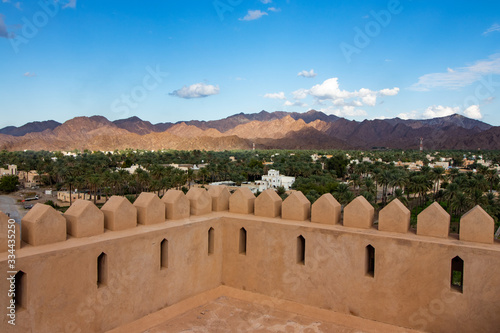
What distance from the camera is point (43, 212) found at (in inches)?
168

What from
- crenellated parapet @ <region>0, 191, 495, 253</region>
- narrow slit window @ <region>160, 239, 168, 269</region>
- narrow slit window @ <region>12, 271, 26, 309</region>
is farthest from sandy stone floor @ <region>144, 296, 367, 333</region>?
narrow slit window @ <region>12, 271, 26, 309</region>

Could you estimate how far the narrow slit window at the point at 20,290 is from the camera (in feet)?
12.6

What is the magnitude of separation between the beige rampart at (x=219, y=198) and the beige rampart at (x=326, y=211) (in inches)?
69.0

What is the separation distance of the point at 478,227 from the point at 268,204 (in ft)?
9.63

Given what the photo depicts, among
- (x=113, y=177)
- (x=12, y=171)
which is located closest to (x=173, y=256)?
(x=113, y=177)

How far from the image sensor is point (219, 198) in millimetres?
6637

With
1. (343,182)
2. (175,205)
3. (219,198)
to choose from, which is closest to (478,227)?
(219,198)

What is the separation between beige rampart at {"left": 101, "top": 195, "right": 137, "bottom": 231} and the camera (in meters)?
4.95

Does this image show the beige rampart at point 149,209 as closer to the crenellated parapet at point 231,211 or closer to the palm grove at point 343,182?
the crenellated parapet at point 231,211

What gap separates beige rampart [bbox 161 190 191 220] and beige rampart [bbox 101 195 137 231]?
0.67 meters

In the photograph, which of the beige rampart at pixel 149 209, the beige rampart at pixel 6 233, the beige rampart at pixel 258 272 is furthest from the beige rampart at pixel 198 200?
the beige rampart at pixel 6 233

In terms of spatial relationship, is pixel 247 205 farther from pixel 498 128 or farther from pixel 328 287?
pixel 498 128

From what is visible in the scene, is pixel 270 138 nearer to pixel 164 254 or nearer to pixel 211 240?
pixel 211 240

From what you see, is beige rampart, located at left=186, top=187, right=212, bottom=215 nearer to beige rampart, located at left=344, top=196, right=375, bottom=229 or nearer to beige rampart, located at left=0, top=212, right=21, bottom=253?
beige rampart, located at left=344, top=196, right=375, bottom=229
